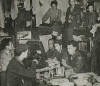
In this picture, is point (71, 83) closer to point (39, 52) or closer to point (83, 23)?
point (39, 52)

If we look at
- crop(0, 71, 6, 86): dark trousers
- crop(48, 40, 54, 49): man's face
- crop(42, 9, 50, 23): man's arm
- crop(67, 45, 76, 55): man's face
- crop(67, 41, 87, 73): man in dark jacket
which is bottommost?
crop(0, 71, 6, 86): dark trousers

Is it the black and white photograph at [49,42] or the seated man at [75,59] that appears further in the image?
the seated man at [75,59]

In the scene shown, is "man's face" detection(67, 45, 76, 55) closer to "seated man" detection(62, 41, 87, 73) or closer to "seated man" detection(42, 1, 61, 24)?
"seated man" detection(62, 41, 87, 73)

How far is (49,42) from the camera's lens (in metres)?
3.66

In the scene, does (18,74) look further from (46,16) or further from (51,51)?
(46,16)

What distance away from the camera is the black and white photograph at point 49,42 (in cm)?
350

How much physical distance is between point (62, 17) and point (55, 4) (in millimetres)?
229

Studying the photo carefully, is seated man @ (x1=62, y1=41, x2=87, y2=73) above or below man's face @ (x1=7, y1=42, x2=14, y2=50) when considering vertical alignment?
below

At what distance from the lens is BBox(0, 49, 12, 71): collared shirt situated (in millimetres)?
3467

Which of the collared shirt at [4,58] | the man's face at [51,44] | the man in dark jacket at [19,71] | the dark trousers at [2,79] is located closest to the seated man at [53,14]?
the man's face at [51,44]

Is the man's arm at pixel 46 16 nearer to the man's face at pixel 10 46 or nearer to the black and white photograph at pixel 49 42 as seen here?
the black and white photograph at pixel 49 42

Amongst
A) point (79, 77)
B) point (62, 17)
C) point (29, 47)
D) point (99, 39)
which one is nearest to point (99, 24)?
point (99, 39)

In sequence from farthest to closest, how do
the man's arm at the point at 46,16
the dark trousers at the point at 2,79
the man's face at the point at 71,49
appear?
the man's face at the point at 71,49
the man's arm at the point at 46,16
the dark trousers at the point at 2,79

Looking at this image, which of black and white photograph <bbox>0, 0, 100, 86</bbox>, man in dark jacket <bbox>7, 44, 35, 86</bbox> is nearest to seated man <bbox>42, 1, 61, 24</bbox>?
black and white photograph <bbox>0, 0, 100, 86</bbox>
